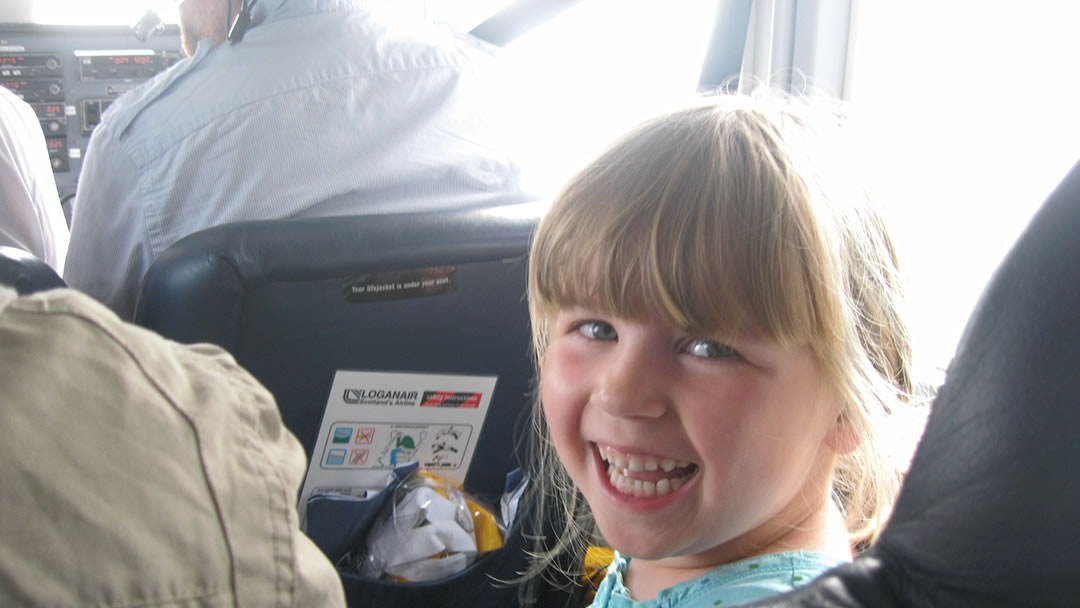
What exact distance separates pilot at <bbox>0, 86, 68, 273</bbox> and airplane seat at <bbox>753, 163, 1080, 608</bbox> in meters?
1.88

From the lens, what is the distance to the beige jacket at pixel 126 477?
24 centimetres

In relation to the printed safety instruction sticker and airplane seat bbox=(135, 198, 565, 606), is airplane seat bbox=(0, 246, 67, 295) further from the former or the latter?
the printed safety instruction sticker

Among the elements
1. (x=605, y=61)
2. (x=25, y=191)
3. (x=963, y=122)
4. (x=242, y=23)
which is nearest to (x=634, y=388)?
(x=963, y=122)

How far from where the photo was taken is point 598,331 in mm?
852

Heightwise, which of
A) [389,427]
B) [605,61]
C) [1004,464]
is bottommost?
[389,427]

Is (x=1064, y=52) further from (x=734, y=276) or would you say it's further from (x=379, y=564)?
(x=379, y=564)

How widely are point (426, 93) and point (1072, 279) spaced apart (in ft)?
4.09

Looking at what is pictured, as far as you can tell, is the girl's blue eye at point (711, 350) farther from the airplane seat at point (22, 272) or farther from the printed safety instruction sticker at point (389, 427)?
the airplane seat at point (22, 272)

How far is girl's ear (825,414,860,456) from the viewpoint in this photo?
2.73 ft

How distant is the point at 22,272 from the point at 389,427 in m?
0.47

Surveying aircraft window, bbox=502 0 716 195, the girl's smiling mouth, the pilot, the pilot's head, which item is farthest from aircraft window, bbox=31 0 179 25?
the girl's smiling mouth

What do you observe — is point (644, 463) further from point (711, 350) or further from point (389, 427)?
point (389, 427)

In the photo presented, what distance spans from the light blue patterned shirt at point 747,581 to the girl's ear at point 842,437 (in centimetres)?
10

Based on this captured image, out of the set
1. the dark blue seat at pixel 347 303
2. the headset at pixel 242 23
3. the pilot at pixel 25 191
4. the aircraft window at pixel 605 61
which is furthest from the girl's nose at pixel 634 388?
the pilot at pixel 25 191
